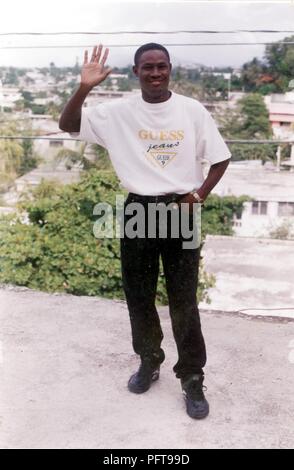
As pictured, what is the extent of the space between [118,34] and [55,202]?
80.2 inches

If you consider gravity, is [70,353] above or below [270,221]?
above

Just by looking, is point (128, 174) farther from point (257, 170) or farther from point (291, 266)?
point (257, 170)

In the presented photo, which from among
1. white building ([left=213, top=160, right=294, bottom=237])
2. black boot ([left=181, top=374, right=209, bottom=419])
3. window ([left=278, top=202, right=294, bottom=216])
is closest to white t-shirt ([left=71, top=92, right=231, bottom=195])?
black boot ([left=181, top=374, right=209, bottom=419])

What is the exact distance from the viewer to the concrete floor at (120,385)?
87.3 inches

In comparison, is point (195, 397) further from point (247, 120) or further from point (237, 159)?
point (237, 159)

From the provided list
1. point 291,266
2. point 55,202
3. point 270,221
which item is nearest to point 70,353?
point 55,202

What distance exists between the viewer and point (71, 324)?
336 centimetres

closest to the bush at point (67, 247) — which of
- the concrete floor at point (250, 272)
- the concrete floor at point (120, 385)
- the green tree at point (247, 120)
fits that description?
the concrete floor at point (120, 385)

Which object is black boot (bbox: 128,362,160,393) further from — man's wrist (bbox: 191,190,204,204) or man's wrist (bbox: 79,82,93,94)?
man's wrist (bbox: 79,82,93,94)

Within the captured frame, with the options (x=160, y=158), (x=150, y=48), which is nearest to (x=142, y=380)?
(x=160, y=158)

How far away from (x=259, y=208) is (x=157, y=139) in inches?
846

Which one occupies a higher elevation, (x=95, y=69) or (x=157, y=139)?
(x=95, y=69)

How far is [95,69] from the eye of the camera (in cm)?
214
